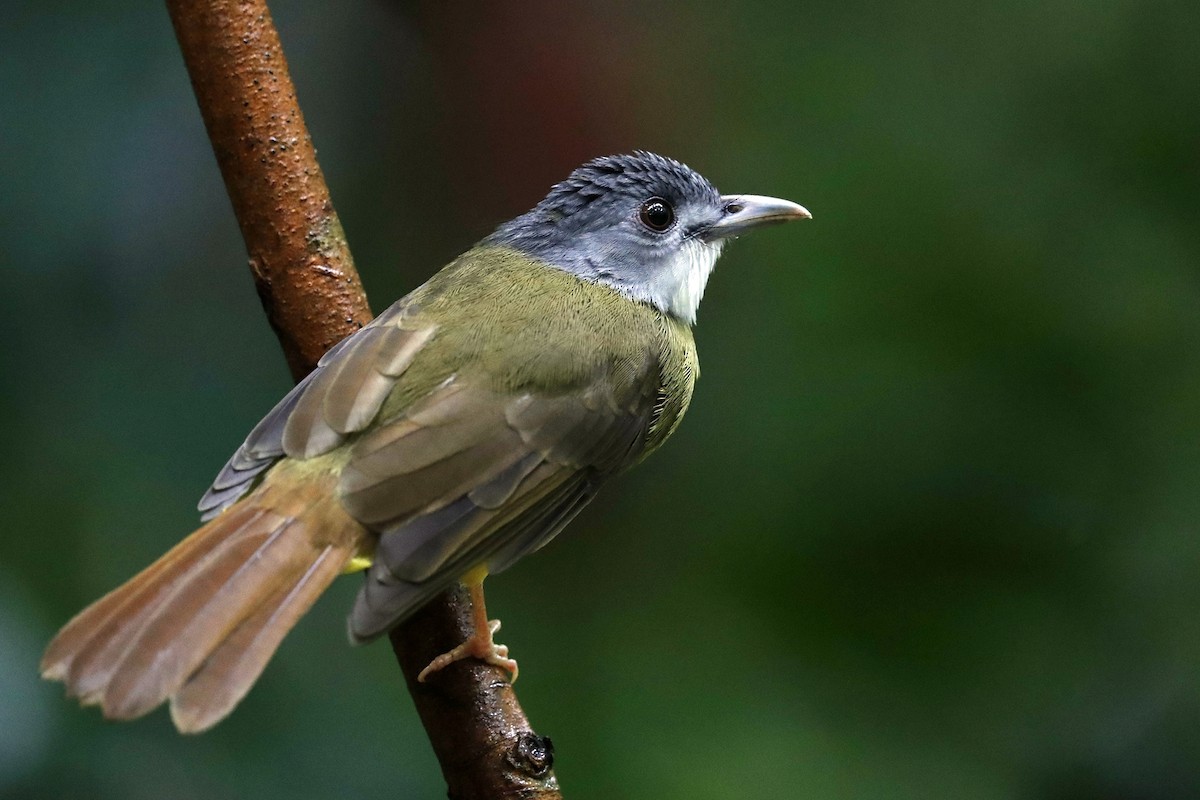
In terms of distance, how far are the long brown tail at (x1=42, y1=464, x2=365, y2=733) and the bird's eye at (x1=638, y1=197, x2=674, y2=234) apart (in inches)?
46.1

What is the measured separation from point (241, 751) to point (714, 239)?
5.48 feet

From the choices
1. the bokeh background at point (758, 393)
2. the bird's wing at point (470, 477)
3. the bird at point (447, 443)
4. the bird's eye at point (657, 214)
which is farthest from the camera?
the bird's eye at point (657, 214)

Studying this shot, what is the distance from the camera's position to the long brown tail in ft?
6.98

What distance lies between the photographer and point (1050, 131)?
382 centimetres

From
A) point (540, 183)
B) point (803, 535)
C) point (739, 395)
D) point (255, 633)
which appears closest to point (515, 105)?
point (540, 183)

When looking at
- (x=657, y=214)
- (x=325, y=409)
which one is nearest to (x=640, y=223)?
(x=657, y=214)

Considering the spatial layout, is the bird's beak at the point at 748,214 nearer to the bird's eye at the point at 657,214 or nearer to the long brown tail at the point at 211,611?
the bird's eye at the point at 657,214

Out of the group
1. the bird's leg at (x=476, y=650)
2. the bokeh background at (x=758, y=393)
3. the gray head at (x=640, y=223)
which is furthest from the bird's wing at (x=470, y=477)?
the bokeh background at (x=758, y=393)

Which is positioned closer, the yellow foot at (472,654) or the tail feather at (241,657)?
the tail feather at (241,657)

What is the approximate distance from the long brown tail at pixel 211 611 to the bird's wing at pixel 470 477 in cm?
9

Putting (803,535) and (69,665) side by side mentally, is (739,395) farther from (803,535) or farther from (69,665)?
(69,665)

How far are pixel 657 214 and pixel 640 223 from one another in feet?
0.16

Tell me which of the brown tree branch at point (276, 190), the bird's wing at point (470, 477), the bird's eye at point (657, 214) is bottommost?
the bird's wing at point (470, 477)

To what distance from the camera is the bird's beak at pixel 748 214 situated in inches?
131
